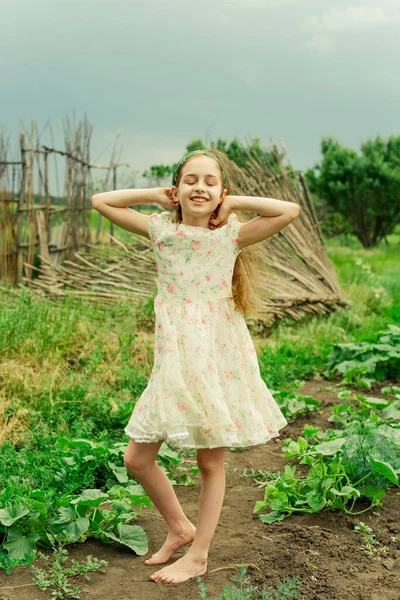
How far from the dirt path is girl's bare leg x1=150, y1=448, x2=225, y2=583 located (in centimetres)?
4

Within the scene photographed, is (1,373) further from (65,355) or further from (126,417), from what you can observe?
(126,417)

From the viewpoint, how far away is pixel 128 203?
287cm

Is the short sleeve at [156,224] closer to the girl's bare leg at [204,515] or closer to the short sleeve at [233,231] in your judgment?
the short sleeve at [233,231]

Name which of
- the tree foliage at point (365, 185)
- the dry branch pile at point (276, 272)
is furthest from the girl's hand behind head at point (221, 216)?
the tree foliage at point (365, 185)

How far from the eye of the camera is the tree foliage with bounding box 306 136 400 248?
20.7 meters

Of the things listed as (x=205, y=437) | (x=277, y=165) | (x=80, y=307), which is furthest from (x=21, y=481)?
(x=277, y=165)

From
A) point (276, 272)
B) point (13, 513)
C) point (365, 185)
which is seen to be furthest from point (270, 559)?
point (365, 185)

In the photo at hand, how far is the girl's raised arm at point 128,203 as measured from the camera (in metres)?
2.79

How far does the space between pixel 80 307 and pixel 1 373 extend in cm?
167

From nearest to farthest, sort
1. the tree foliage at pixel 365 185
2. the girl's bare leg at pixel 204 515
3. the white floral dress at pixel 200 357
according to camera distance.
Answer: the white floral dress at pixel 200 357 → the girl's bare leg at pixel 204 515 → the tree foliage at pixel 365 185

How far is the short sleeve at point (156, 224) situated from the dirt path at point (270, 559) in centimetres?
130

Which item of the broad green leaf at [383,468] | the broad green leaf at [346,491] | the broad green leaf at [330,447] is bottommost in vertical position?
the broad green leaf at [346,491]

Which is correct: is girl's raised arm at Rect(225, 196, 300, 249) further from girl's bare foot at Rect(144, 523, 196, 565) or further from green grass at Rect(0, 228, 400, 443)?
green grass at Rect(0, 228, 400, 443)

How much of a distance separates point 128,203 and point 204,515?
50.5 inches
